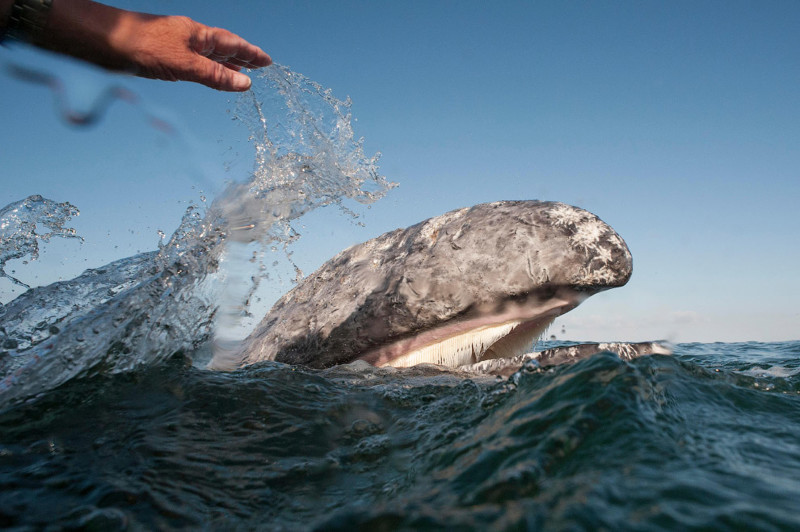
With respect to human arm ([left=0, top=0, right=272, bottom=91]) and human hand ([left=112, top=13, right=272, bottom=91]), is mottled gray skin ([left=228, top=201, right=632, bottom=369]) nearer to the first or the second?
human hand ([left=112, top=13, right=272, bottom=91])

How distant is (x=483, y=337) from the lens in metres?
3.44

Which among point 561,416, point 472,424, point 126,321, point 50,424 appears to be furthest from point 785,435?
point 126,321

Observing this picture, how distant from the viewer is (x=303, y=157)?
3.99 meters

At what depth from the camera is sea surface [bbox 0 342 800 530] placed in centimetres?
111

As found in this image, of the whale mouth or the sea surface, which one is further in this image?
the whale mouth

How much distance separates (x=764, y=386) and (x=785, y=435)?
1.00 m

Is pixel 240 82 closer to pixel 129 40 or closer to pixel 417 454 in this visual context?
pixel 129 40

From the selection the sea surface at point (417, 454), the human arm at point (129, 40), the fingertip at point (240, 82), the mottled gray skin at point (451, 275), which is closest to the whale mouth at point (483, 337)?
the mottled gray skin at point (451, 275)

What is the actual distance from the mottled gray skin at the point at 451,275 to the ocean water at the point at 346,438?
0.46m

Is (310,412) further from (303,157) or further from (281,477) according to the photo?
(303,157)

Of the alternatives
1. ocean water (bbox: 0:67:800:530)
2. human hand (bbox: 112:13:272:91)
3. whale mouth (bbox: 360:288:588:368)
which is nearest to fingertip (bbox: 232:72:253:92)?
human hand (bbox: 112:13:272:91)

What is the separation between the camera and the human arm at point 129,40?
2053 millimetres

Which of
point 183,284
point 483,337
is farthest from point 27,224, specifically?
point 483,337

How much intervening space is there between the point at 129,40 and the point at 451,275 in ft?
7.73
